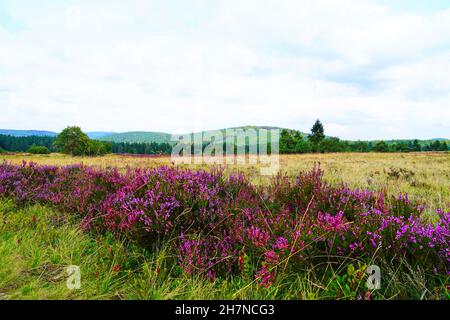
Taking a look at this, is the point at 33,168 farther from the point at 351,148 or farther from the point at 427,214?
the point at 351,148

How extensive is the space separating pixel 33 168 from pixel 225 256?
5322 mm

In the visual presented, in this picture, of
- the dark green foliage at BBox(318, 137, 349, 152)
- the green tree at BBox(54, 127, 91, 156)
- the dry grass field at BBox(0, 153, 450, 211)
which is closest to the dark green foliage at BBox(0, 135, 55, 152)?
the green tree at BBox(54, 127, 91, 156)

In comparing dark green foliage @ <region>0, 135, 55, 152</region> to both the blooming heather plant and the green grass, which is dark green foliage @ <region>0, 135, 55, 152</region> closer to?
the blooming heather plant

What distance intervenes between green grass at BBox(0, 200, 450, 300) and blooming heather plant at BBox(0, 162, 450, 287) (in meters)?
0.11

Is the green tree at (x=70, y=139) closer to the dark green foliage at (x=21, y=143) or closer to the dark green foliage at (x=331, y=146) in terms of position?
the dark green foliage at (x=21, y=143)

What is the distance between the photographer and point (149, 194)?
143 inches

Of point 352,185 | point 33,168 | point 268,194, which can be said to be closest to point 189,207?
point 268,194

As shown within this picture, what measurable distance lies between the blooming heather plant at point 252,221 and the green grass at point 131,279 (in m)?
0.11

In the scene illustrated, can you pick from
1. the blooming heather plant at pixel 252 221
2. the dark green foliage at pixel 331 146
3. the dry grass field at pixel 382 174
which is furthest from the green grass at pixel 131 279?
the dark green foliage at pixel 331 146

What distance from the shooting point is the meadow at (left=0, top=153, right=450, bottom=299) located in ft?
7.80

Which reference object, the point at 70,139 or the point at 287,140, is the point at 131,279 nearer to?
the point at 287,140

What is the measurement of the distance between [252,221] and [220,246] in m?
0.46

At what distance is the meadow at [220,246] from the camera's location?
2377 millimetres

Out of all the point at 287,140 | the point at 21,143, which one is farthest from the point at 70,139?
the point at 287,140
